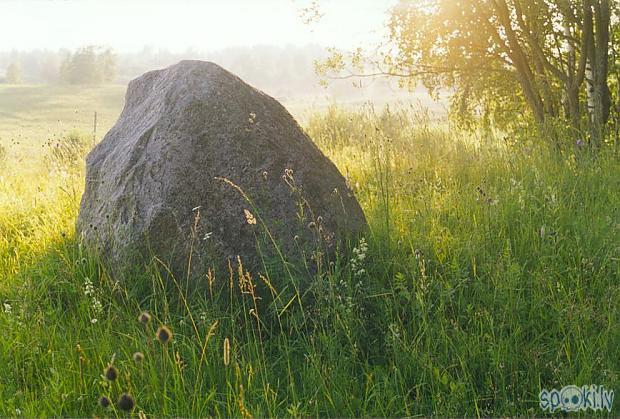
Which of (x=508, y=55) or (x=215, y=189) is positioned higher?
(x=508, y=55)

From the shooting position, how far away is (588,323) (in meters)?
2.57

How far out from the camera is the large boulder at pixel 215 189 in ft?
10.3

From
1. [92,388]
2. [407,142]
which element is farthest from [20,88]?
[92,388]

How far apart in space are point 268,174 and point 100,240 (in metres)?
1.12

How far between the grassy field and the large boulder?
0.19 m

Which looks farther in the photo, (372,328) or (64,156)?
(64,156)

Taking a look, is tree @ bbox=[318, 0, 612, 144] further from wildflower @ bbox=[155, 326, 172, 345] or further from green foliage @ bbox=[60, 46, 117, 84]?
green foliage @ bbox=[60, 46, 117, 84]

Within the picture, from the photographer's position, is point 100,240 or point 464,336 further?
point 100,240

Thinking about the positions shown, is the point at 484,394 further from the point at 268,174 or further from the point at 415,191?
the point at 415,191

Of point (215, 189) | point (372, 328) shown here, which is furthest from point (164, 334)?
point (215, 189)

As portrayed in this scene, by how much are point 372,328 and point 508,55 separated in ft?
15.8

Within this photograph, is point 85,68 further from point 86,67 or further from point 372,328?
point 372,328

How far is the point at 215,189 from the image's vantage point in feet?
10.6

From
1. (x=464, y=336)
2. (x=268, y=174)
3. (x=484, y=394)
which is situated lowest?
(x=484, y=394)
